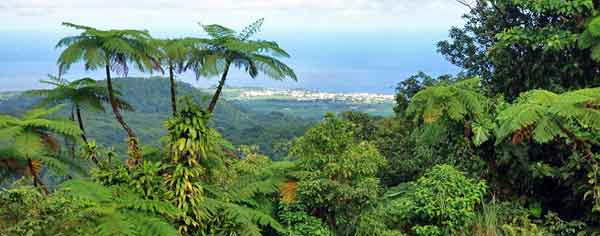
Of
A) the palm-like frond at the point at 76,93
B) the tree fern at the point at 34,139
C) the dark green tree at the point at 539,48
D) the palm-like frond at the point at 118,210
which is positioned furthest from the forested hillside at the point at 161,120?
the palm-like frond at the point at 118,210

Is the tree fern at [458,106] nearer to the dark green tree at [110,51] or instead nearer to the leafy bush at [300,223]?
the leafy bush at [300,223]

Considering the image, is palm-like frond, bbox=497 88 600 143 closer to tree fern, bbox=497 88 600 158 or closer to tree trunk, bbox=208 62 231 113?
tree fern, bbox=497 88 600 158

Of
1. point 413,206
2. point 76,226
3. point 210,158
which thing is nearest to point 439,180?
point 413,206

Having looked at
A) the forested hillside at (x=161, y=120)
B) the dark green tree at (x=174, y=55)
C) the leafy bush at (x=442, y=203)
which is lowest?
the forested hillside at (x=161, y=120)

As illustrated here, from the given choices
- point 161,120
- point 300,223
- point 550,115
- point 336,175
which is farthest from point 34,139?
point 161,120

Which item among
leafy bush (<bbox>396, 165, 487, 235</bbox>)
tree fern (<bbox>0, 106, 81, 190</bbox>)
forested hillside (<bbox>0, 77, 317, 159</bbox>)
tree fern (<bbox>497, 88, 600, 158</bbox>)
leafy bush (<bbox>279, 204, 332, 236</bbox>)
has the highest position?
tree fern (<bbox>497, 88, 600, 158</bbox>)

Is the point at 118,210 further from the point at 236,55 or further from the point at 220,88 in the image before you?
the point at 236,55

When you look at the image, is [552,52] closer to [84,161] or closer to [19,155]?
[84,161]

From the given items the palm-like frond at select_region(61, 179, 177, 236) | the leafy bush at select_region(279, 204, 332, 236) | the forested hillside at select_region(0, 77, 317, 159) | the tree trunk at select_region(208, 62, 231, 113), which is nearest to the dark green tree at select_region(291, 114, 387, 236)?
the leafy bush at select_region(279, 204, 332, 236)
